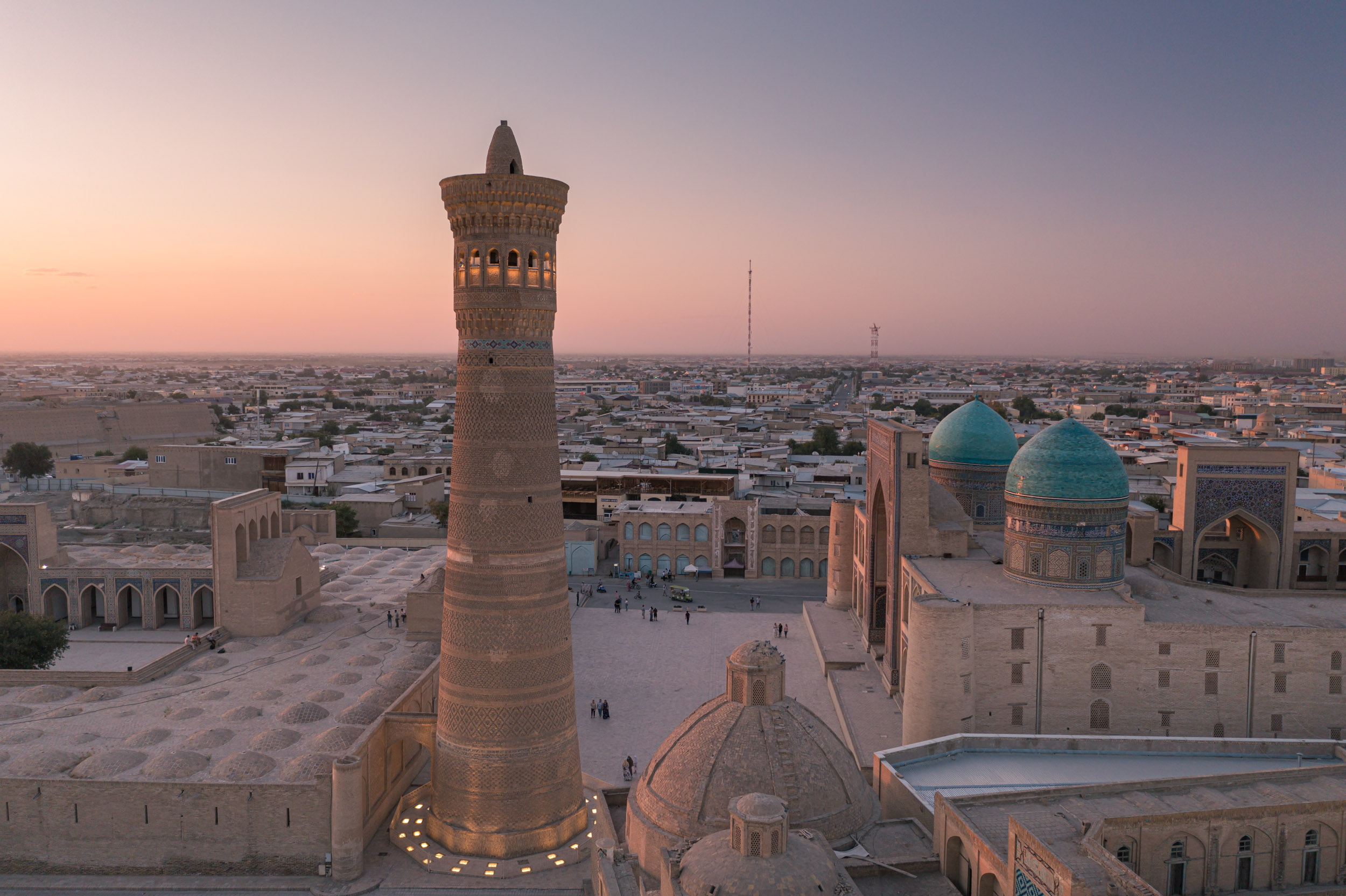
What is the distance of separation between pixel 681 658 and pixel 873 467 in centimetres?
826

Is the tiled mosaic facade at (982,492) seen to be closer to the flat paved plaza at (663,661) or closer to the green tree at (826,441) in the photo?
the flat paved plaza at (663,661)

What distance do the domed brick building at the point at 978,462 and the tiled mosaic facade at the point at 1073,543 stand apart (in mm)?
8033

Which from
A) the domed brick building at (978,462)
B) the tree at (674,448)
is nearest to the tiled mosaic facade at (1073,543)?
the domed brick building at (978,462)

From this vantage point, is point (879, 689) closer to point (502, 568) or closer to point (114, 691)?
point (502, 568)

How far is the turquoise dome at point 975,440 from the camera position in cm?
2973

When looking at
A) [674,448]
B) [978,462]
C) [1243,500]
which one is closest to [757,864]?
[1243,500]

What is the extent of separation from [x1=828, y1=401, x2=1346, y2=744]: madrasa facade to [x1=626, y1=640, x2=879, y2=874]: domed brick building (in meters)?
6.12

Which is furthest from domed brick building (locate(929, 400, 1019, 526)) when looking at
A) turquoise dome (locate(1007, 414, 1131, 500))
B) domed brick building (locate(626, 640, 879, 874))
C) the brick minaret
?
the brick minaret

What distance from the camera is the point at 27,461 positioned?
6162cm

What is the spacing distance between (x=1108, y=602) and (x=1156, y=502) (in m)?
25.4

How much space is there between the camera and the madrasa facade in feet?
62.2

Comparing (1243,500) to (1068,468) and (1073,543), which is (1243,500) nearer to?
(1068,468)

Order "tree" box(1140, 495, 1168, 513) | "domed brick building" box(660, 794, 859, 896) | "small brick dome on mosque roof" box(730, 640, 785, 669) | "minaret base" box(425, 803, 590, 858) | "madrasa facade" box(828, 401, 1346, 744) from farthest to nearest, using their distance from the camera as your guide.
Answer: "tree" box(1140, 495, 1168, 513)
"madrasa facade" box(828, 401, 1346, 744)
"minaret base" box(425, 803, 590, 858)
"small brick dome on mosque roof" box(730, 640, 785, 669)
"domed brick building" box(660, 794, 859, 896)

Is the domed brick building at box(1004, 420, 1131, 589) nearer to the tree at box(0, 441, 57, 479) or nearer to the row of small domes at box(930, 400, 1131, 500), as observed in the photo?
the row of small domes at box(930, 400, 1131, 500)
